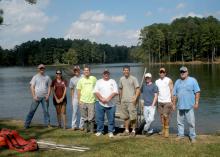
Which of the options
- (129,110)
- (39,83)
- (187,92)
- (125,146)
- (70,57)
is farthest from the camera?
(70,57)

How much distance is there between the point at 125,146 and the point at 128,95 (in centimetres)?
189

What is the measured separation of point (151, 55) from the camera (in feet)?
400

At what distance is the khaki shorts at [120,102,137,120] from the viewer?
10.6 m

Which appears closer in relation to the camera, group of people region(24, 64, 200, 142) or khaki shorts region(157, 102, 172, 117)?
group of people region(24, 64, 200, 142)

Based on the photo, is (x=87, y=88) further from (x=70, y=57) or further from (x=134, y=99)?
(x=70, y=57)

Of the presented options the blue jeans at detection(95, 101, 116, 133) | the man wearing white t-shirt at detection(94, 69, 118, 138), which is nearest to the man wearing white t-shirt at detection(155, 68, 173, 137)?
the man wearing white t-shirt at detection(94, 69, 118, 138)

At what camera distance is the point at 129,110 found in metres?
10.6

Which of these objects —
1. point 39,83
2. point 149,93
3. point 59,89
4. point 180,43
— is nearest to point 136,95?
point 149,93

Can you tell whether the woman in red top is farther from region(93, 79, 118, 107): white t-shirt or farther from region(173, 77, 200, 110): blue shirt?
region(173, 77, 200, 110): blue shirt

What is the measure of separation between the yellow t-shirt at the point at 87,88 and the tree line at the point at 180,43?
3965 inches

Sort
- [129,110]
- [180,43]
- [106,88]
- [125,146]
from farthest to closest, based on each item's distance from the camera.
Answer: [180,43] → [129,110] → [106,88] → [125,146]

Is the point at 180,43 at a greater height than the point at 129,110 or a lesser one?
greater

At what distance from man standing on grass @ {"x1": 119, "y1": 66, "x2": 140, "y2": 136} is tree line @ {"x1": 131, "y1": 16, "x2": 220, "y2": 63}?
100872 millimetres

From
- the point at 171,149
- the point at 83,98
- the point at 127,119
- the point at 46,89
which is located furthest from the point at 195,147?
the point at 46,89
